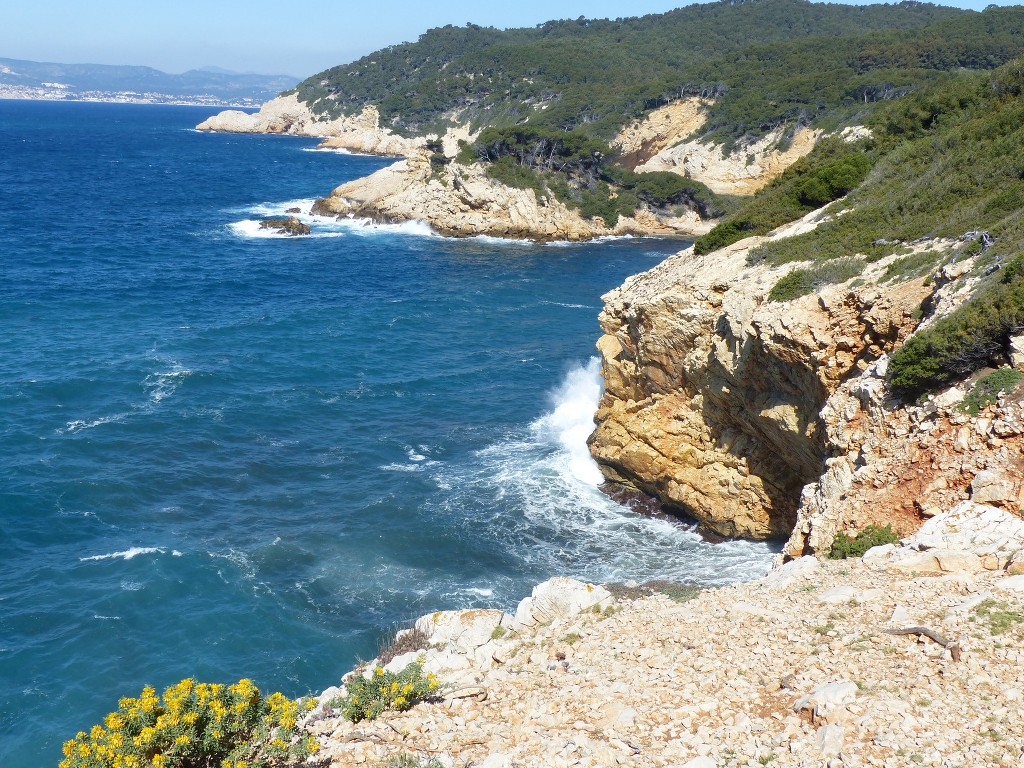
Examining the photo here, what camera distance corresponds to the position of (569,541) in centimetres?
2573

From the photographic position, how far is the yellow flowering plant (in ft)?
33.4

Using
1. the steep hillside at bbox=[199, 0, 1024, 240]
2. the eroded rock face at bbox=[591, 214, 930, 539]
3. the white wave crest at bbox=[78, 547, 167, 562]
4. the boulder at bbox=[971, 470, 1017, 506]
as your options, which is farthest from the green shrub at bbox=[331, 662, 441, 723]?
the steep hillside at bbox=[199, 0, 1024, 240]

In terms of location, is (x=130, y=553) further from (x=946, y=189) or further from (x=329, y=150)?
(x=329, y=150)

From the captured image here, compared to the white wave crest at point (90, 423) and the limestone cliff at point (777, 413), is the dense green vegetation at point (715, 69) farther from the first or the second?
the white wave crest at point (90, 423)

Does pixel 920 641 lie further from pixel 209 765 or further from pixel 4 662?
pixel 4 662

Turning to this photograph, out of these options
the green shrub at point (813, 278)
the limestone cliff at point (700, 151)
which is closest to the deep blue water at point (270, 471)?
the green shrub at point (813, 278)

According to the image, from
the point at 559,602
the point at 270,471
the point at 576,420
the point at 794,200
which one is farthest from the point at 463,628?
the point at 794,200

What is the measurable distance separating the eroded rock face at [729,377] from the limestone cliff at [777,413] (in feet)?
0.15

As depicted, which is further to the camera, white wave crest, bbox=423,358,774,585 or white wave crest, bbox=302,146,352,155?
white wave crest, bbox=302,146,352,155

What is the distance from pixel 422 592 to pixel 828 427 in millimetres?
11961

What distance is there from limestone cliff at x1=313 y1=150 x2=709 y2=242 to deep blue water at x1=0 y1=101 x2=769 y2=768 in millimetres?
19425

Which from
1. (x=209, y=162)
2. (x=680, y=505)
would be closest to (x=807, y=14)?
(x=209, y=162)

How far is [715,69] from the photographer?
114 m

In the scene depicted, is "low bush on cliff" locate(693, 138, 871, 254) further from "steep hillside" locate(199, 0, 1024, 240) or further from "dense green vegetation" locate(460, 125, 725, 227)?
"dense green vegetation" locate(460, 125, 725, 227)
